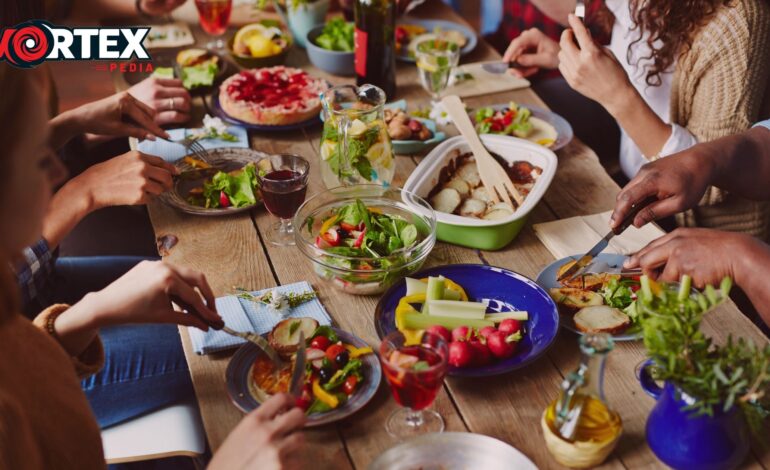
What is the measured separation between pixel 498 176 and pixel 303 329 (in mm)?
674

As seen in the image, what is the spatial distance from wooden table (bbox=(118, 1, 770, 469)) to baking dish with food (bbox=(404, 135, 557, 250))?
0.11 feet

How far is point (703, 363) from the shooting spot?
111 cm

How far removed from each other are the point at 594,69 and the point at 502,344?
997 mm

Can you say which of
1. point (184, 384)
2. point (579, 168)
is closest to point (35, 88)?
point (184, 384)

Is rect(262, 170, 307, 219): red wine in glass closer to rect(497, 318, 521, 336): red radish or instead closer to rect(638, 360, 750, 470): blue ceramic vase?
rect(497, 318, 521, 336): red radish

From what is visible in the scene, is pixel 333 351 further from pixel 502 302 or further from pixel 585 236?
pixel 585 236

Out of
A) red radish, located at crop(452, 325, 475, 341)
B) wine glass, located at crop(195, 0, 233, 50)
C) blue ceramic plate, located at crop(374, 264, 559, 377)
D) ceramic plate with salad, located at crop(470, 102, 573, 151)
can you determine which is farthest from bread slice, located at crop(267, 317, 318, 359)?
wine glass, located at crop(195, 0, 233, 50)

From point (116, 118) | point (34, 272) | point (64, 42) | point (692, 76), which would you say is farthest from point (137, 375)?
point (692, 76)

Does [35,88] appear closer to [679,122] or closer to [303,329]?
[303,329]

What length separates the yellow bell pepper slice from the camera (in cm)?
128

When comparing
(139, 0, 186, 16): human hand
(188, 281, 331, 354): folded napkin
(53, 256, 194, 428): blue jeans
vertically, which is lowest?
(53, 256, 194, 428): blue jeans

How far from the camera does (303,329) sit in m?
1.42

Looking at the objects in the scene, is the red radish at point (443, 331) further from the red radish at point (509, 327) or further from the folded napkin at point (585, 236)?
the folded napkin at point (585, 236)

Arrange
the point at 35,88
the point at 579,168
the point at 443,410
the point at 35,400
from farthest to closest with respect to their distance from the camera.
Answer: the point at 579,168
the point at 443,410
the point at 35,400
the point at 35,88
